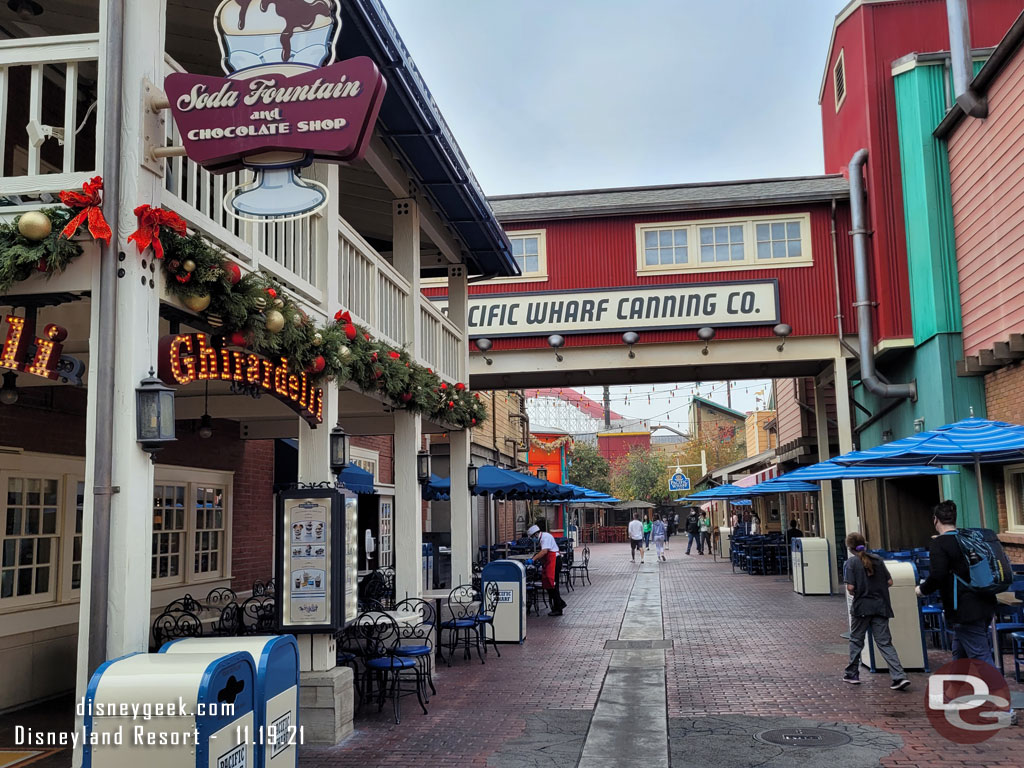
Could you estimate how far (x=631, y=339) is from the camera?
20.0 m

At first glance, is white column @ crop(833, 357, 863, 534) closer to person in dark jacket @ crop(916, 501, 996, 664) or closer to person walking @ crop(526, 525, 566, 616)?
person walking @ crop(526, 525, 566, 616)

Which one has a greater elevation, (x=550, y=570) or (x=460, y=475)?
(x=460, y=475)

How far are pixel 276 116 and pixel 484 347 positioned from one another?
14.9 meters

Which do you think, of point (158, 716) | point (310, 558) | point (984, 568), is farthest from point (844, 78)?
point (158, 716)

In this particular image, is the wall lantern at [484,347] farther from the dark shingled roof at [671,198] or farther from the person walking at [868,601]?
the person walking at [868,601]

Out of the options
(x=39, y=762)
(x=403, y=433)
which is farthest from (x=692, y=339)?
(x=39, y=762)

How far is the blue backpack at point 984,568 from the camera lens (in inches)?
320

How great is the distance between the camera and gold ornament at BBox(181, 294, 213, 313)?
605 cm

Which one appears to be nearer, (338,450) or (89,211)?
(89,211)

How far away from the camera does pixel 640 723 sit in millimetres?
8141

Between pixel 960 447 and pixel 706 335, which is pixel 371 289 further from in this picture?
pixel 706 335

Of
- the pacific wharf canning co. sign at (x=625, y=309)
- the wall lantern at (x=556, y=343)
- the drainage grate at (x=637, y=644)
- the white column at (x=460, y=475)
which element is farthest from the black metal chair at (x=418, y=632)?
the pacific wharf canning co. sign at (x=625, y=309)

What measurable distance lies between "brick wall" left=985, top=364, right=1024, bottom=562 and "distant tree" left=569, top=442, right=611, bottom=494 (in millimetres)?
42196

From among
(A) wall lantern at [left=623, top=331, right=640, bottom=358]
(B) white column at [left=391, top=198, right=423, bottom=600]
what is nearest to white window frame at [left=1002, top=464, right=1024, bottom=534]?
(A) wall lantern at [left=623, top=331, right=640, bottom=358]
